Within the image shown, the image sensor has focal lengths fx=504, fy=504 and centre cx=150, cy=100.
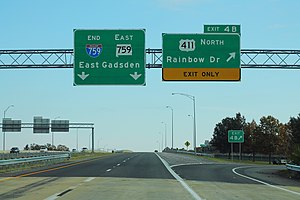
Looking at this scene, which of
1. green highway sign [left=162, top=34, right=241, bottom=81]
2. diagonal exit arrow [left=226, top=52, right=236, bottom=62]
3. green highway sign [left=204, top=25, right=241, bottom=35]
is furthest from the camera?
green highway sign [left=204, top=25, right=241, bottom=35]

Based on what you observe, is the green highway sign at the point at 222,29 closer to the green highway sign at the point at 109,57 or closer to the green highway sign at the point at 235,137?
the green highway sign at the point at 109,57

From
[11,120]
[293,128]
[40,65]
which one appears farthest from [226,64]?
[11,120]

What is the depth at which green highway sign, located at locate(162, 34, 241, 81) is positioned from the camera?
29.8m

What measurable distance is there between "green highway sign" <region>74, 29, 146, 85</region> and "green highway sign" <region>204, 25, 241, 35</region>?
13.1ft

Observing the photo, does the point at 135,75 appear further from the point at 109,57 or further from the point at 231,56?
the point at 231,56

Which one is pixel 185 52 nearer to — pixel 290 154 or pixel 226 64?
pixel 226 64

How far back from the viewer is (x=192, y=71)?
97.7ft

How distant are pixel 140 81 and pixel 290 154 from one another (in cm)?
1099

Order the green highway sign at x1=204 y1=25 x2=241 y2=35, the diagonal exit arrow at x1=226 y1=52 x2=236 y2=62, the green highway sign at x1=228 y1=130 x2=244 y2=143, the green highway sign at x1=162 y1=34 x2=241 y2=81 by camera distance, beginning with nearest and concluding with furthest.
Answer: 1. the green highway sign at x1=162 y1=34 x2=241 y2=81
2. the diagonal exit arrow at x1=226 y1=52 x2=236 y2=62
3. the green highway sign at x1=204 y1=25 x2=241 y2=35
4. the green highway sign at x1=228 y1=130 x2=244 y2=143

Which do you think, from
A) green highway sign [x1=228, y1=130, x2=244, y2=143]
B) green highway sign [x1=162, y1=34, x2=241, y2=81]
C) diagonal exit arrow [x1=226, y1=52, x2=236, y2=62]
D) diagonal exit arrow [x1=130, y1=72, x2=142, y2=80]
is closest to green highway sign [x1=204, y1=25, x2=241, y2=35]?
green highway sign [x1=162, y1=34, x2=241, y2=81]

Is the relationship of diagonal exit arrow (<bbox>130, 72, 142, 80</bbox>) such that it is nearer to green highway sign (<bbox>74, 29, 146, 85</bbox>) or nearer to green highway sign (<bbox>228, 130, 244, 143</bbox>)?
green highway sign (<bbox>74, 29, 146, 85</bbox>)

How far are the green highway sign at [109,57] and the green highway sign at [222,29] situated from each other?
399 cm

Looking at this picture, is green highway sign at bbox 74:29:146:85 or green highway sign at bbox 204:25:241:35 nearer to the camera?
green highway sign at bbox 74:29:146:85

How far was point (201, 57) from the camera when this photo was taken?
98.6ft
